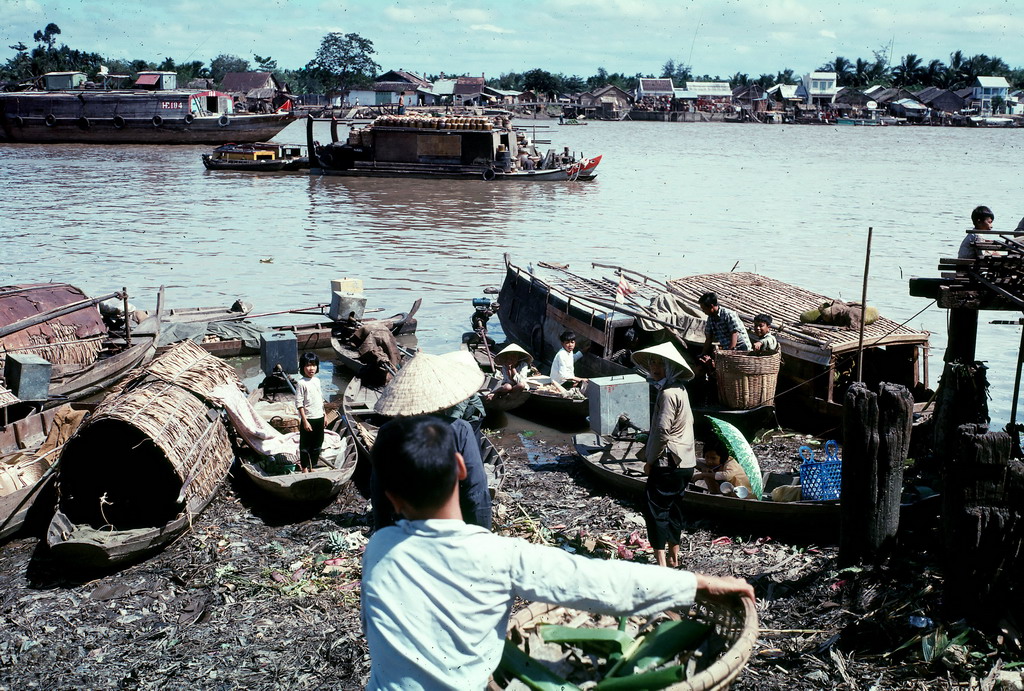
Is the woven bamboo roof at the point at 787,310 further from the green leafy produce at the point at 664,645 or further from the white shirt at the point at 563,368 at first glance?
the green leafy produce at the point at 664,645

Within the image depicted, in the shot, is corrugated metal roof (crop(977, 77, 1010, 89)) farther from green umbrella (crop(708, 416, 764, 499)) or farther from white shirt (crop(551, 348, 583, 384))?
green umbrella (crop(708, 416, 764, 499))

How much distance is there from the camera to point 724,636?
3.08 metres

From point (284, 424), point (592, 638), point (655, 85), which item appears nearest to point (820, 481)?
point (592, 638)

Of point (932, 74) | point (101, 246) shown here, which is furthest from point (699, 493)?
point (932, 74)

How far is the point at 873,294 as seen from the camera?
18688mm

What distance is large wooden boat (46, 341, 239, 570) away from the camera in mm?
6879

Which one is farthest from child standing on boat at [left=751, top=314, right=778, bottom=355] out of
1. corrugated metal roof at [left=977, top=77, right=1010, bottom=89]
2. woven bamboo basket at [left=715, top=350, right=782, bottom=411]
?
corrugated metal roof at [left=977, top=77, right=1010, bottom=89]

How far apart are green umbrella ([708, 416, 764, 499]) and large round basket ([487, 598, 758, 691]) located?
386 cm

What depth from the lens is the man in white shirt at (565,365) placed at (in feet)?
35.0

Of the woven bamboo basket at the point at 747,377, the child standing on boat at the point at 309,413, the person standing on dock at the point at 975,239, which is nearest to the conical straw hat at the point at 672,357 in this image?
the person standing on dock at the point at 975,239

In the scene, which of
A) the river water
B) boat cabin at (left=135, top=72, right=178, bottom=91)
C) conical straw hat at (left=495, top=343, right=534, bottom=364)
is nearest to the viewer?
conical straw hat at (left=495, top=343, right=534, bottom=364)

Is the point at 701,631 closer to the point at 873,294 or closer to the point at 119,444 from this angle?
the point at 119,444

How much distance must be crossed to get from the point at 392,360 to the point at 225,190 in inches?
1010

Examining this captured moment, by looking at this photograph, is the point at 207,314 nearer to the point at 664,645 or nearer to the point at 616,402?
the point at 616,402
